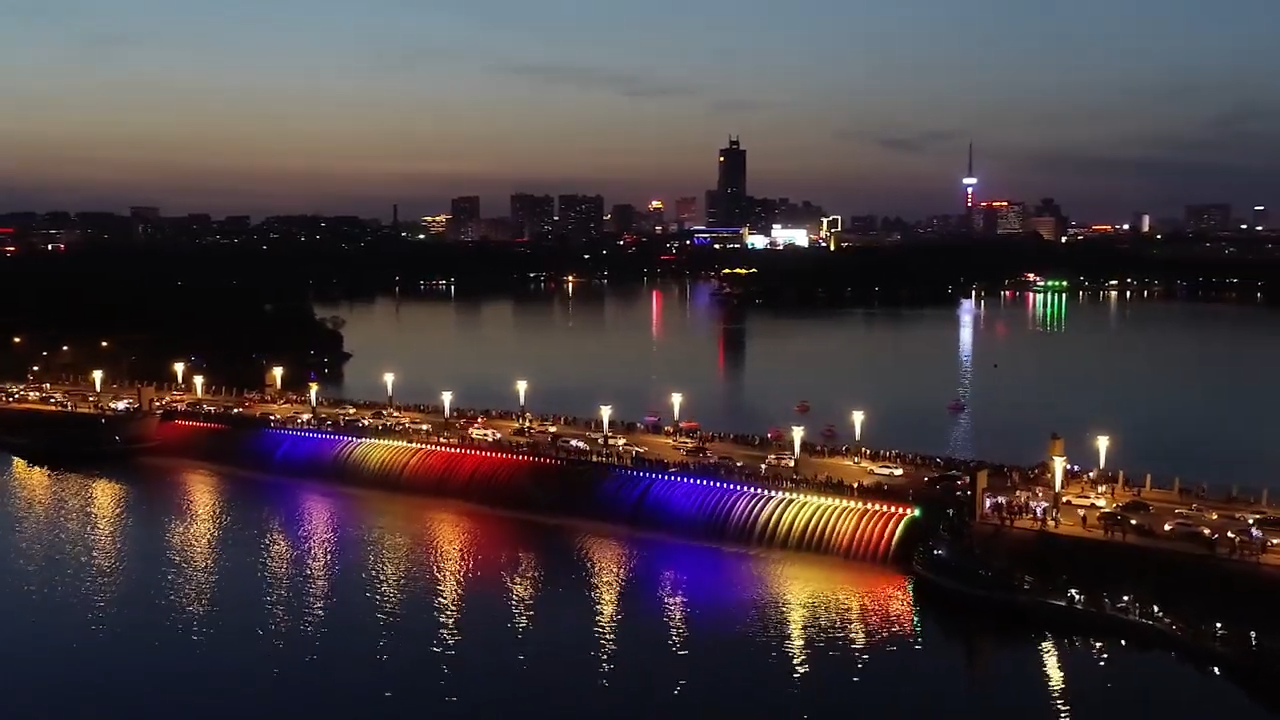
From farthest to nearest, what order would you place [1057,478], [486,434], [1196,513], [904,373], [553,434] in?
1. [904,373]
2. [553,434]
3. [486,434]
4. [1057,478]
5. [1196,513]

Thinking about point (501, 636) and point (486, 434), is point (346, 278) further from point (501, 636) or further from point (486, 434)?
point (501, 636)

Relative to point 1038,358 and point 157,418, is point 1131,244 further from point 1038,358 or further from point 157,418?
point 157,418

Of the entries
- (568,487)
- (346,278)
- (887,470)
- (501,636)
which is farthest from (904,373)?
(346,278)

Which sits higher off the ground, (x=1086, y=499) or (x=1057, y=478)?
(x=1057, y=478)

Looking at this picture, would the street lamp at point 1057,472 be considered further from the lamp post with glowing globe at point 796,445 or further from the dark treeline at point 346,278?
the dark treeline at point 346,278

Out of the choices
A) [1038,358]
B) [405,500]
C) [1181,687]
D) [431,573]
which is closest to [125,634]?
[431,573]

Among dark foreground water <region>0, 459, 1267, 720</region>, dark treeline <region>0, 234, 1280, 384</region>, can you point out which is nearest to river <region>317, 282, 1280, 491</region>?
dark treeline <region>0, 234, 1280, 384</region>
